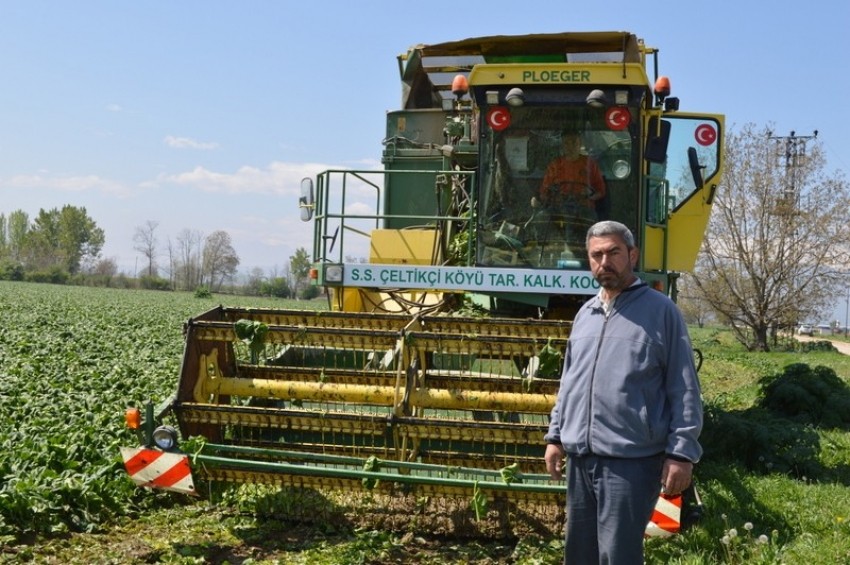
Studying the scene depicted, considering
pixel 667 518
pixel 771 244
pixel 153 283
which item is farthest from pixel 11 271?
Answer: pixel 667 518

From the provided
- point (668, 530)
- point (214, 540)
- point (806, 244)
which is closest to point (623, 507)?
point (668, 530)

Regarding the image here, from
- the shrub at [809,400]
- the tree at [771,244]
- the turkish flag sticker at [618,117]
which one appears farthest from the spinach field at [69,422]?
the tree at [771,244]

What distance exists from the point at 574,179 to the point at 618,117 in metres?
0.58

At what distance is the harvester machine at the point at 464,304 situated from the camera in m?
5.12

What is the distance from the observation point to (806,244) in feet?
88.4

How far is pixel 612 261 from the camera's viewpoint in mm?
3400

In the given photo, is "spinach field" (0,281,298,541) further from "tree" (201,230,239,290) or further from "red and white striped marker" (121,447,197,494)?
"tree" (201,230,239,290)

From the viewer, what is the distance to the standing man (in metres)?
3.28

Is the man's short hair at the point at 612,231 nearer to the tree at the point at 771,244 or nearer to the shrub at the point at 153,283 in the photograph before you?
the tree at the point at 771,244

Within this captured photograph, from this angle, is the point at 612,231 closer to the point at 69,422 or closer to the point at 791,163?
the point at 69,422

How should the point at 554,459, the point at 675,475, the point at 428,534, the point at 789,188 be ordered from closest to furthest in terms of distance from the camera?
the point at 675,475 < the point at 554,459 < the point at 428,534 < the point at 789,188

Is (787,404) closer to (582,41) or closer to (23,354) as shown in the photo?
(582,41)

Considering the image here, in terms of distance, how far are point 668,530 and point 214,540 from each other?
258 cm

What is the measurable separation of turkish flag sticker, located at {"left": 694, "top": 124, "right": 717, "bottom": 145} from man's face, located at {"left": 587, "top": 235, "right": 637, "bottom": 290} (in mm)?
4818
